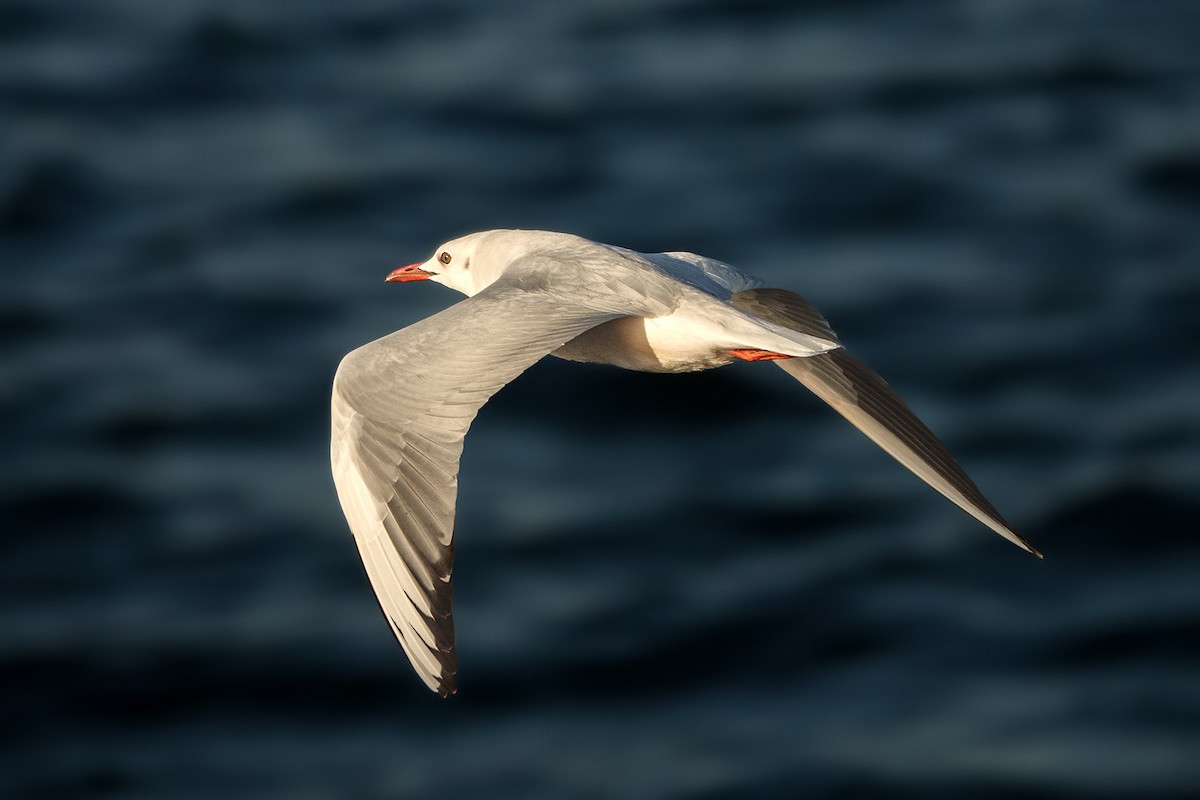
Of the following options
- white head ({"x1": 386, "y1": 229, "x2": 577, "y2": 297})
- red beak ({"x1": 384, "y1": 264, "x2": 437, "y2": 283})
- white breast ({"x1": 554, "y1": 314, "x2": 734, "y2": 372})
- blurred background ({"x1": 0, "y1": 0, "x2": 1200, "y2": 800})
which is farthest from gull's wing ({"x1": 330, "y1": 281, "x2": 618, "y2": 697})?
blurred background ({"x1": 0, "y1": 0, "x2": 1200, "y2": 800})

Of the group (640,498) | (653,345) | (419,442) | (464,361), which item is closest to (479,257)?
(653,345)

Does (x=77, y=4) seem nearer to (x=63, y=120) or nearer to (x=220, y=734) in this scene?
(x=63, y=120)

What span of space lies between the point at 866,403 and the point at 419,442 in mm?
3218

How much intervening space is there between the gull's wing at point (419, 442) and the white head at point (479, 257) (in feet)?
4.86

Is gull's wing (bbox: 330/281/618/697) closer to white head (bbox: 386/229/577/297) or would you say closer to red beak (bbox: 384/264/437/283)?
white head (bbox: 386/229/577/297)

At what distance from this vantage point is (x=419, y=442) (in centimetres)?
767

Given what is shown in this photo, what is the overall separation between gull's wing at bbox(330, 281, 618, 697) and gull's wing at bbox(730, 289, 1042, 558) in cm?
216

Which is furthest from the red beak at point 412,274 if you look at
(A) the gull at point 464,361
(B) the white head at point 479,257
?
(A) the gull at point 464,361

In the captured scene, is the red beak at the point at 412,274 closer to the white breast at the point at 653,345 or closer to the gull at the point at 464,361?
the gull at the point at 464,361

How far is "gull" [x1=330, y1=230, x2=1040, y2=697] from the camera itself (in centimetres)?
752

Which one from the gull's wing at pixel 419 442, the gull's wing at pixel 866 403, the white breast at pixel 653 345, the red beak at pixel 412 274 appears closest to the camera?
the gull's wing at pixel 419 442

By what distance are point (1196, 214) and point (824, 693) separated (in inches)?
438

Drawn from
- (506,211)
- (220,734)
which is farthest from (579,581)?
(506,211)

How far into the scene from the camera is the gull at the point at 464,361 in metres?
7.52
